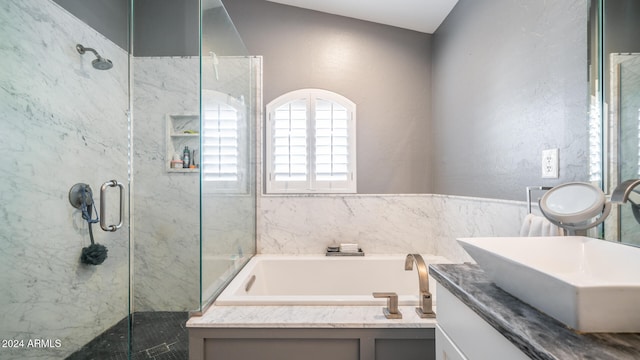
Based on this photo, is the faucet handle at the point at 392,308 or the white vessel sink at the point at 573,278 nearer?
the white vessel sink at the point at 573,278

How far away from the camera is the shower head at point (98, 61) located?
169cm

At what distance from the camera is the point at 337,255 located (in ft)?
7.70

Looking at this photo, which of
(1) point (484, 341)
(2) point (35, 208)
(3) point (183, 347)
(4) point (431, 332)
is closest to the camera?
(1) point (484, 341)

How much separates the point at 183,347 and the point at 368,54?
2.59 m

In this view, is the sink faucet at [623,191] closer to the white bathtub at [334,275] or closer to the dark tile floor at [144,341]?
the white bathtub at [334,275]

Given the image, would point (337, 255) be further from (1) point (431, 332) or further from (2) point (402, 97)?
(2) point (402, 97)

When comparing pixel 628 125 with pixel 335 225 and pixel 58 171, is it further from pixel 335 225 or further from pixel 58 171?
pixel 58 171

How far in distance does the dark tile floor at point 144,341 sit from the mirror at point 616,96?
2.04 metres

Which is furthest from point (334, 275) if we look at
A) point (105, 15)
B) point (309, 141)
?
point (105, 15)

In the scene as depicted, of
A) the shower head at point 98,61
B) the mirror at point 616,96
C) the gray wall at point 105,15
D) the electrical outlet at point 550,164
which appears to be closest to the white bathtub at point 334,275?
the electrical outlet at point 550,164

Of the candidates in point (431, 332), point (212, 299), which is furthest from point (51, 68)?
point (431, 332)

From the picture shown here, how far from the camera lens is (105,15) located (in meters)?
1.90

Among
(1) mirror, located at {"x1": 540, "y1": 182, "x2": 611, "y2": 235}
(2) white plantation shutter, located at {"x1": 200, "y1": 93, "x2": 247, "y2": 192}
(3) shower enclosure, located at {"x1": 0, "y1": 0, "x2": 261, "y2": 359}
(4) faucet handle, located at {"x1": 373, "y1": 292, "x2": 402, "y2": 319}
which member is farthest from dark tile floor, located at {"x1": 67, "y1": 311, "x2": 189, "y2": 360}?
(1) mirror, located at {"x1": 540, "y1": 182, "x2": 611, "y2": 235}

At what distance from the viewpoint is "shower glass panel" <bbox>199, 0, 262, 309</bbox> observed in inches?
56.2
